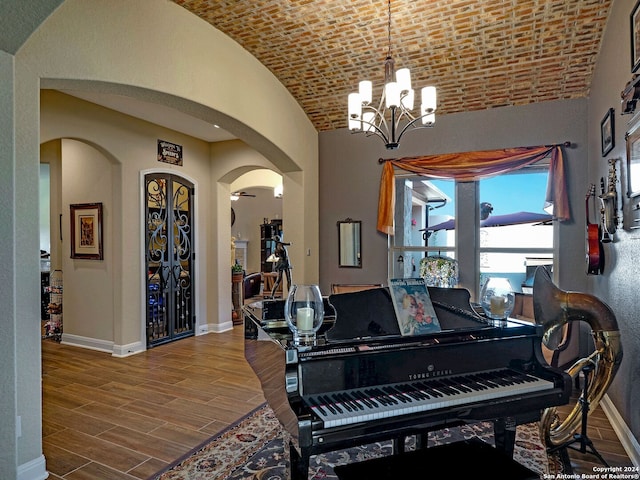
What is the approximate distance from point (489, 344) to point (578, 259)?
3.08m

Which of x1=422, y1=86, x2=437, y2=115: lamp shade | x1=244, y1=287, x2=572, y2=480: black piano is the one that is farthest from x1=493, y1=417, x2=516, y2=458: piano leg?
x1=422, y1=86, x2=437, y2=115: lamp shade

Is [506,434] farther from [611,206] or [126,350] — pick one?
[126,350]

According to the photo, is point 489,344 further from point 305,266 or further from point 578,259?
point 305,266

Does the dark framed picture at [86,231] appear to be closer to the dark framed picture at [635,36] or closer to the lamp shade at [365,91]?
the lamp shade at [365,91]

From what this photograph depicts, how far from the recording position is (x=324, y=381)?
178 cm

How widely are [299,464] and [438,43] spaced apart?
3895mm

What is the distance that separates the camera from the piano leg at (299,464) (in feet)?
5.35

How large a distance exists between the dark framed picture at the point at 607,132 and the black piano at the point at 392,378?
203cm

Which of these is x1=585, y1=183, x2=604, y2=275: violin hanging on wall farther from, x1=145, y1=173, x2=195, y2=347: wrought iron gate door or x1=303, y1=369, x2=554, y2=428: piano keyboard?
x1=145, y1=173, x2=195, y2=347: wrought iron gate door

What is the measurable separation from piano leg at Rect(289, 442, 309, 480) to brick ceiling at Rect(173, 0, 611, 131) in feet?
11.4

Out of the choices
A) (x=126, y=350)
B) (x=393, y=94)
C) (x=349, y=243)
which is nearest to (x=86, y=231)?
(x=126, y=350)

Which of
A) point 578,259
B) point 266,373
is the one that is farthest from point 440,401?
point 578,259

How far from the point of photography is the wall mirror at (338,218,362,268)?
17.8 ft

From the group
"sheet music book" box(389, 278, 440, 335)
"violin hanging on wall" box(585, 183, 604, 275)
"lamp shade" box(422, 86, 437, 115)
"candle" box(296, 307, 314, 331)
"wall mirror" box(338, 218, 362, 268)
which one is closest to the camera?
"candle" box(296, 307, 314, 331)
